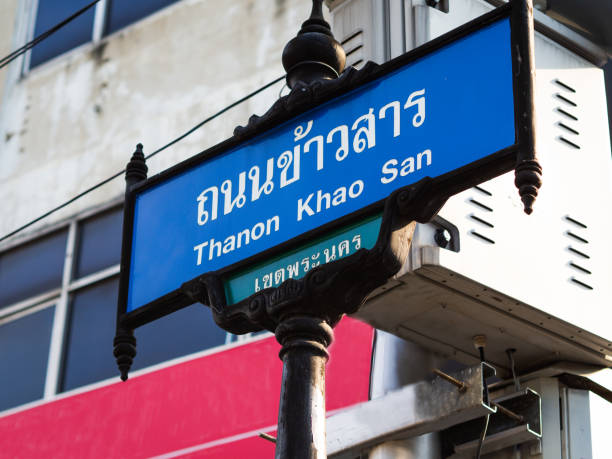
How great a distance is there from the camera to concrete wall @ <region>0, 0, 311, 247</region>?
878 centimetres

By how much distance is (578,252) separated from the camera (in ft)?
15.8

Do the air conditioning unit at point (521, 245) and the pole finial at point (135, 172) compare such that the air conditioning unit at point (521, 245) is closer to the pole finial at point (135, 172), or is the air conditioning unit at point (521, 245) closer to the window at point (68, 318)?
the pole finial at point (135, 172)

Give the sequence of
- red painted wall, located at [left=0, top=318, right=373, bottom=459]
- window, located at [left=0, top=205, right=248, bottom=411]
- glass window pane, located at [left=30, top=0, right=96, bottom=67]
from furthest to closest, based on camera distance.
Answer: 1. glass window pane, located at [left=30, top=0, right=96, bottom=67]
2. window, located at [left=0, top=205, right=248, bottom=411]
3. red painted wall, located at [left=0, top=318, right=373, bottom=459]

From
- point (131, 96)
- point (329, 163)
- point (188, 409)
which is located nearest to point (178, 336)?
point (188, 409)

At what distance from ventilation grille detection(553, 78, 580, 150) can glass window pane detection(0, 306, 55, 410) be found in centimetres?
509

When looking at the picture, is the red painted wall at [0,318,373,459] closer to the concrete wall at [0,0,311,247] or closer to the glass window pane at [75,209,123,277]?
the glass window pane at [75,209,123,277]

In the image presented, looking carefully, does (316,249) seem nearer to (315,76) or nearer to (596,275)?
(315,76)

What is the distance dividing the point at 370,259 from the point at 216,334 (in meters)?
5.11

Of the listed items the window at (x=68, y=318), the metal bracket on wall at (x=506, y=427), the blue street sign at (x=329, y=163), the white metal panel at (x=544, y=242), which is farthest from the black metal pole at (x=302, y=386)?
the window at (x=68, y=318)

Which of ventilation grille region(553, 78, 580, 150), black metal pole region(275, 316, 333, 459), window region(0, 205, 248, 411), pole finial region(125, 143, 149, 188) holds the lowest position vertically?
black metal pole region(275, 316, 333, 459)

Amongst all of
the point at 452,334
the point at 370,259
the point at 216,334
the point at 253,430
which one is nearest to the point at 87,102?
the point at 216,334

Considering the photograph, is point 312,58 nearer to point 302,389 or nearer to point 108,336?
point 302,389

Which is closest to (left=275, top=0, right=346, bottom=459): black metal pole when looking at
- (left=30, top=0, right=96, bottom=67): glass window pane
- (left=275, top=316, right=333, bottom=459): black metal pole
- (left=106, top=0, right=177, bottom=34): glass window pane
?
(left=275, top=316, right=333, bottom=459): black metal pole

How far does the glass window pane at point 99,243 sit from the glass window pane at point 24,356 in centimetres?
46
